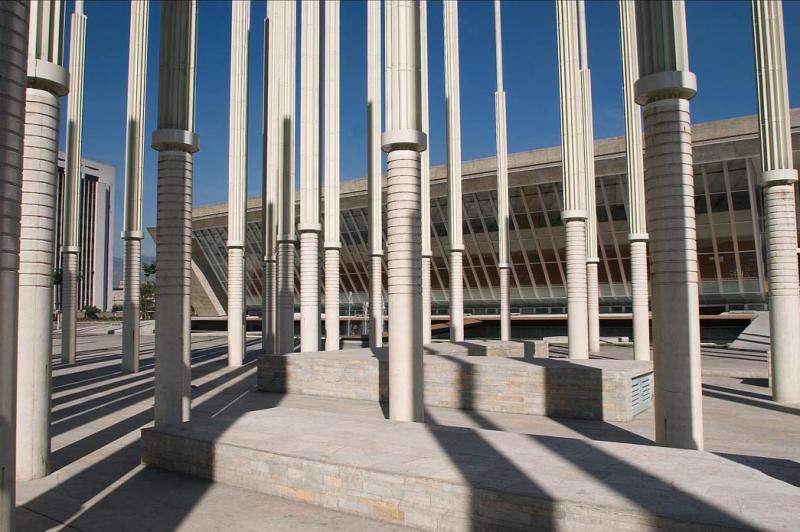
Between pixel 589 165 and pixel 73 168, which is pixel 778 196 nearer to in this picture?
pixel 589 165

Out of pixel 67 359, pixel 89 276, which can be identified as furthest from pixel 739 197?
pixel 89 276

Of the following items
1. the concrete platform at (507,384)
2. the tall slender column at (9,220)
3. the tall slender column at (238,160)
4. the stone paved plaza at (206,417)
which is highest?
the tall slender column at (238,160)

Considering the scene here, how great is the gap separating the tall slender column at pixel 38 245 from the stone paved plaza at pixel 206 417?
74 centimetres

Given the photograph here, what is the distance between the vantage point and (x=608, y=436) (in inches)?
476

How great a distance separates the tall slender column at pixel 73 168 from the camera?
25.7 m

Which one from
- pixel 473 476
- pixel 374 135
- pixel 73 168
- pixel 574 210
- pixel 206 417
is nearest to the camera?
pixel 473 476

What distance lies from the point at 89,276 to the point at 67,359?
85.8 metres

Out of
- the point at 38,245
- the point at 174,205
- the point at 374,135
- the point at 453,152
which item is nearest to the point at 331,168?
the point at 374,135

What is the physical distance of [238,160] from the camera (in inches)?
1090

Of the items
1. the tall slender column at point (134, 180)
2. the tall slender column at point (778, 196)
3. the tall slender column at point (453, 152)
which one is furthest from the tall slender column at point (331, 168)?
the tall slender column at point (778, 196)

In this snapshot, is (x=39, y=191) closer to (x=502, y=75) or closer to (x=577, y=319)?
(x=577, y=319)

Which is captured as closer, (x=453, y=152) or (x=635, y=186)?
(x=635, y=186)

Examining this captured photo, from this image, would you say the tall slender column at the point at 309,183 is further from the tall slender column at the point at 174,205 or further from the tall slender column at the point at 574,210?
the tall slender column at the point at 174,205

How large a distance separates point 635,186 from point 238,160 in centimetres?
1699
